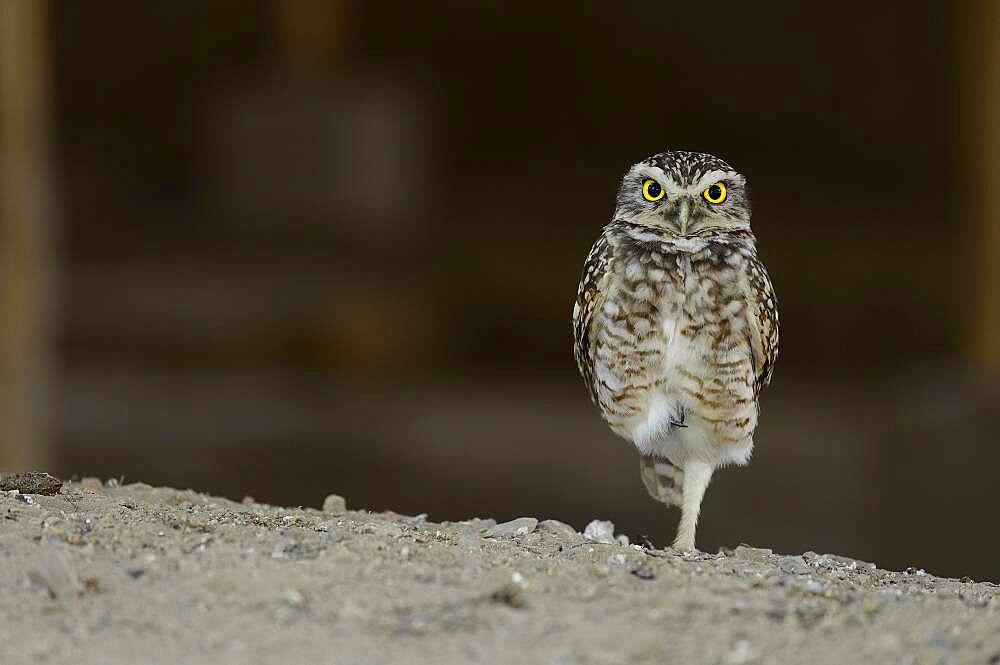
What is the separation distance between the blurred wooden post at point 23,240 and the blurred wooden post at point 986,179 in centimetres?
549

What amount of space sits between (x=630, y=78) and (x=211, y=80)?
5175 mm

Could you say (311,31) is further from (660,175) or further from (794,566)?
(794,566)

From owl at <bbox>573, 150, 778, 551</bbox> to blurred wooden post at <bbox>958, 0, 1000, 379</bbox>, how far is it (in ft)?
17.8

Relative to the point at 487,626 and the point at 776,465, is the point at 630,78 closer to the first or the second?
the point at 776,465

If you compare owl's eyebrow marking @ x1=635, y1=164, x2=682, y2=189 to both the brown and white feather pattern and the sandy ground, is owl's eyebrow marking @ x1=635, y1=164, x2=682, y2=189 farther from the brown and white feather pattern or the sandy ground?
the sandy ground

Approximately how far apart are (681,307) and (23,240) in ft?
16.5

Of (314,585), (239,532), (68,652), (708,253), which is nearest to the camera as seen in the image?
(68,652)

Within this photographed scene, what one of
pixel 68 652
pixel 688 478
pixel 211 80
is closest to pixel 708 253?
pixel 688 478

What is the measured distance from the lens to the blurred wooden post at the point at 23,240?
27.8 feet

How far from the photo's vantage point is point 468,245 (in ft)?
53.7

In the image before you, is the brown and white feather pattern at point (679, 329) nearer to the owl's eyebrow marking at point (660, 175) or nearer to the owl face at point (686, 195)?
the owl face at point (686, 195)

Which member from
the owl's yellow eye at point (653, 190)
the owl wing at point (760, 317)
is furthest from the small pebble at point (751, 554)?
the owl's yellow eye at point (653, 190)

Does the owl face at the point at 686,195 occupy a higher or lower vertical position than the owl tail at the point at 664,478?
higher

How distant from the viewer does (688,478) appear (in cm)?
487
